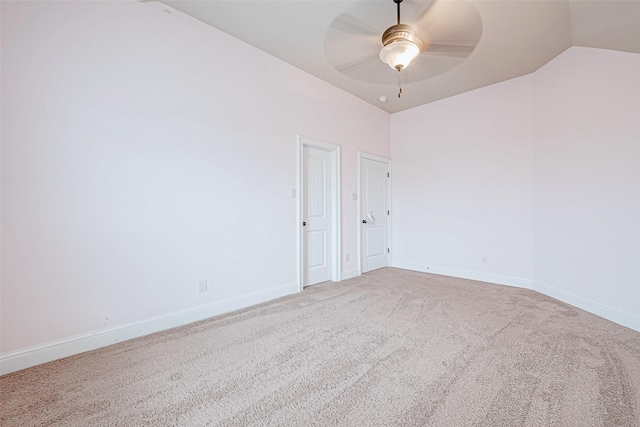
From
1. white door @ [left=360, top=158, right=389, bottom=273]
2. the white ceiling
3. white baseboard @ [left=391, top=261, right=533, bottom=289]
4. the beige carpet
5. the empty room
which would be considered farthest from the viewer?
white door @ [left=360, top=158, right=389, bottom=273]

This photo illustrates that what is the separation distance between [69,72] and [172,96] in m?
0.69

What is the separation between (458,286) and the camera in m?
3.78

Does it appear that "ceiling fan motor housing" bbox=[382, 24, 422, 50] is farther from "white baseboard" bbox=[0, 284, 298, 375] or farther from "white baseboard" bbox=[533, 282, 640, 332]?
"white baseboard" bbox=[533, 282, 640, 332]

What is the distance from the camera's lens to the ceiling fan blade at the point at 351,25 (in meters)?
→ 2.55

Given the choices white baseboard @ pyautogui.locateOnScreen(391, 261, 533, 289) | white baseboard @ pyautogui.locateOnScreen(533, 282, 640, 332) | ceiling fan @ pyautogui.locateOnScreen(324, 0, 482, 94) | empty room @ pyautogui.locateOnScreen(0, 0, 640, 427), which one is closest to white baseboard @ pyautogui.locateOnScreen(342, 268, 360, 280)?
empty room @ pyautogui.locateOnScreen(0, 0, 640, 427)

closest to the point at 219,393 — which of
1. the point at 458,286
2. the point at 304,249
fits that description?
the point at 304,249

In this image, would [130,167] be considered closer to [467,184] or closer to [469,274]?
[467,184]

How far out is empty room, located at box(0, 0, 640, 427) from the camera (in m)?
1.65

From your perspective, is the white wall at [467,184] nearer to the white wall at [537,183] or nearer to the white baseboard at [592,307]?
the white wall at [537,183]

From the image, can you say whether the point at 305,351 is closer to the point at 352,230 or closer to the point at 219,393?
the point at 219,393

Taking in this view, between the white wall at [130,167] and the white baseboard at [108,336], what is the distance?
0.15ft

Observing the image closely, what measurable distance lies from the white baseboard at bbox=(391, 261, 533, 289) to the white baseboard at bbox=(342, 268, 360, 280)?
1.08m

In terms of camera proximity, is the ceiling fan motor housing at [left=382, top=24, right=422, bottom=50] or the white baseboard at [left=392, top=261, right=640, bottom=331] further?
the white baseboard at [left=392, top=261, right=640, bottom=331]

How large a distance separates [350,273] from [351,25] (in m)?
3.22
